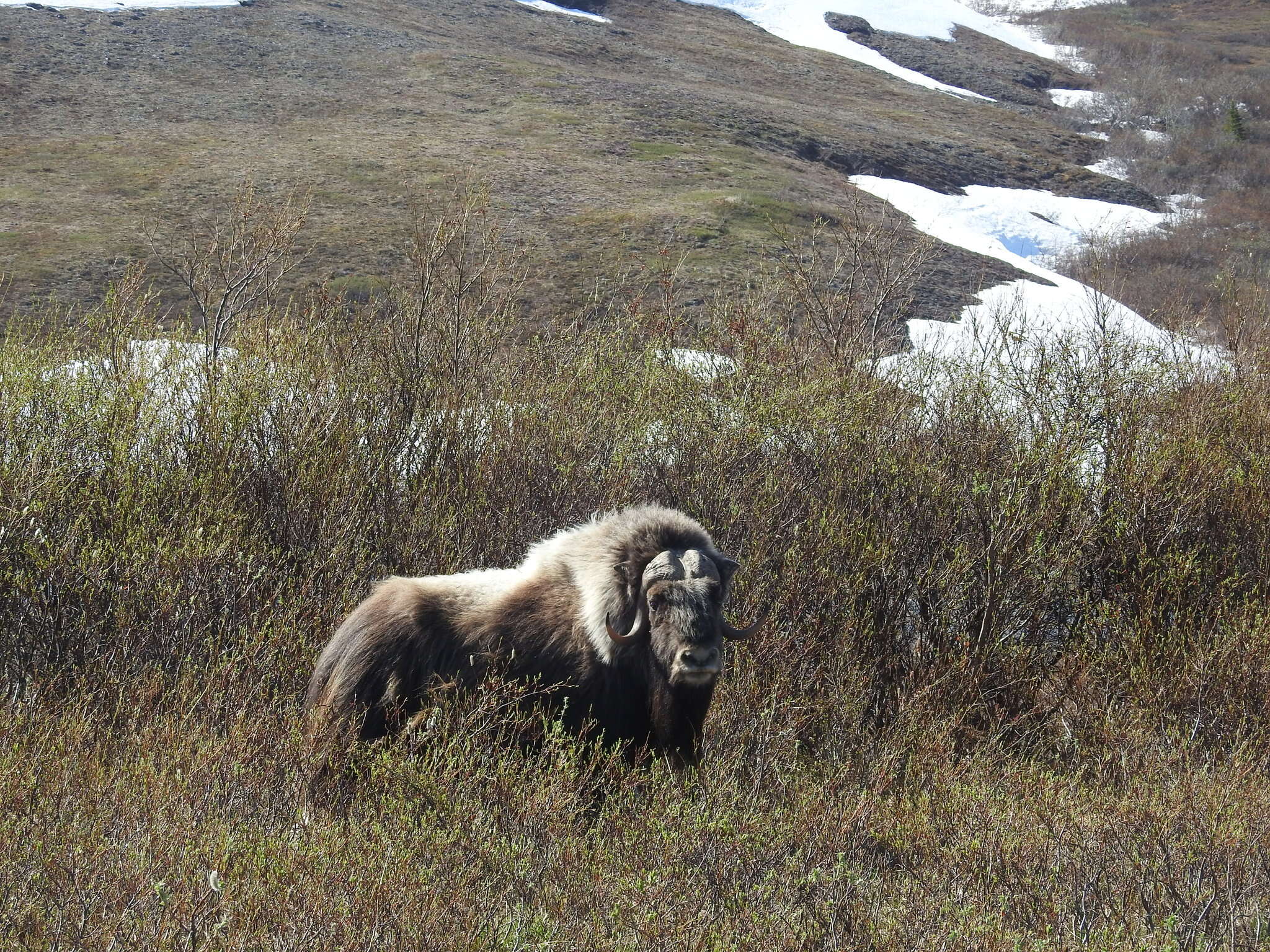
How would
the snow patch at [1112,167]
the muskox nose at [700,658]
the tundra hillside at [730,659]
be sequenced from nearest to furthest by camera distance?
the tundra hillside at [730,659], the muskox nose at [700,658], the snow patch at [1112,167]

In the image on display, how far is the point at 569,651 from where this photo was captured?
4.82m

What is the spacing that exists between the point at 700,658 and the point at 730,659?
2037mm

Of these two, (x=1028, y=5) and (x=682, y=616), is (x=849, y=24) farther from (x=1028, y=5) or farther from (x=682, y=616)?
(x=682, y=616)

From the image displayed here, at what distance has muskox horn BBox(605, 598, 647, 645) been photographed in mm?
4622

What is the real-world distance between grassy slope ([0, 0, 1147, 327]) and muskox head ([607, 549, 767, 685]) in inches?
547

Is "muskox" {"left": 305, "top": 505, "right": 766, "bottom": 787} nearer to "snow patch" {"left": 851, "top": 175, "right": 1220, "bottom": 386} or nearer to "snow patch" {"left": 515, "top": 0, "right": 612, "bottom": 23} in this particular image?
"snow patch" {"left": 851, "top": 175, "right": 1220, "bottom": 386}

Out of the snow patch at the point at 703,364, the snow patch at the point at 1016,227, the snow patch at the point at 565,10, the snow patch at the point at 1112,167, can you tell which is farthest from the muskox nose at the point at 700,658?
the snow patch at the point at 565,10

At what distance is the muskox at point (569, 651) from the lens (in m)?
4.70

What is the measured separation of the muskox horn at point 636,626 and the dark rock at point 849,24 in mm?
77961

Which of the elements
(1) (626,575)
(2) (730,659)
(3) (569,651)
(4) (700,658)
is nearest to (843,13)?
(2) (730,659)

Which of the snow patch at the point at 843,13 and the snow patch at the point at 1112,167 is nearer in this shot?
the snow patch at the point at 1112,167

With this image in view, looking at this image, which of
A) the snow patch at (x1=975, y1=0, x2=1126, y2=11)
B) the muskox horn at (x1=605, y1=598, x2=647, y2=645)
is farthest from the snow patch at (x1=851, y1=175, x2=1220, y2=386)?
the snow patch at (x1=975, y1=0, x2=1126, y2=11)

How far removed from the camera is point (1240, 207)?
4275 cm

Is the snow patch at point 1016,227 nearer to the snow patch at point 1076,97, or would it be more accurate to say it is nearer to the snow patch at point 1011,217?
the snow patch at point 1011,217
